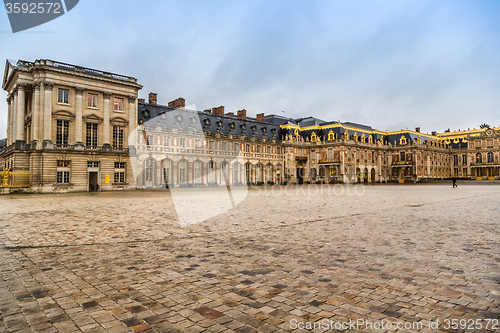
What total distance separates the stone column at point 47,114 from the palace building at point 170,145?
3.7 inches

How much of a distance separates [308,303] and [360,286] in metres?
1.06

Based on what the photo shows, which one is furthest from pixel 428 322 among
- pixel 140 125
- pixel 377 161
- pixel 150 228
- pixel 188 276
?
pixel 377 161

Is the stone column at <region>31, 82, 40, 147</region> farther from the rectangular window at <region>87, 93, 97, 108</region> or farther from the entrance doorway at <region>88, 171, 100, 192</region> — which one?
the entrance doorway at <region>88, 171, 100, 192</region>

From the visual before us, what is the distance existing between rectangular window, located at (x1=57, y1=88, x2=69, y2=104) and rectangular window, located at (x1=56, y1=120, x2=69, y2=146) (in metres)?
2.26

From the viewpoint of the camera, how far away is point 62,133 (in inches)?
1410

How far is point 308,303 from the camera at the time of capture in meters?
4.00

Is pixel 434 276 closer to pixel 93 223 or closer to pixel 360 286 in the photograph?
pixel 360 286

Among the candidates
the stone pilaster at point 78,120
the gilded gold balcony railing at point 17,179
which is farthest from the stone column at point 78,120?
the gilded gold balcony railing at point 17,179

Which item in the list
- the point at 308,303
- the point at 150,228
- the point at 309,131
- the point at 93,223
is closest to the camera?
the point at 308,303

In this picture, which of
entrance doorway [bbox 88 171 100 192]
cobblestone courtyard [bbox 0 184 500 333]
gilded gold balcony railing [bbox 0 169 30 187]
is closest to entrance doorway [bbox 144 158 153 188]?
entrance doorway [bbox 88 171 100 192]

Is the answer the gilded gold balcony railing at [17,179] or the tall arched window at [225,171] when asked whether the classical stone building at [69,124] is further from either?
the tall arched window at [225,171]

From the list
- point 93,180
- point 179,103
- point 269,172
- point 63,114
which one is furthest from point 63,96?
point 269,172

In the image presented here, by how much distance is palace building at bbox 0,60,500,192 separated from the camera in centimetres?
3494

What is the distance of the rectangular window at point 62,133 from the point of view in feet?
117
